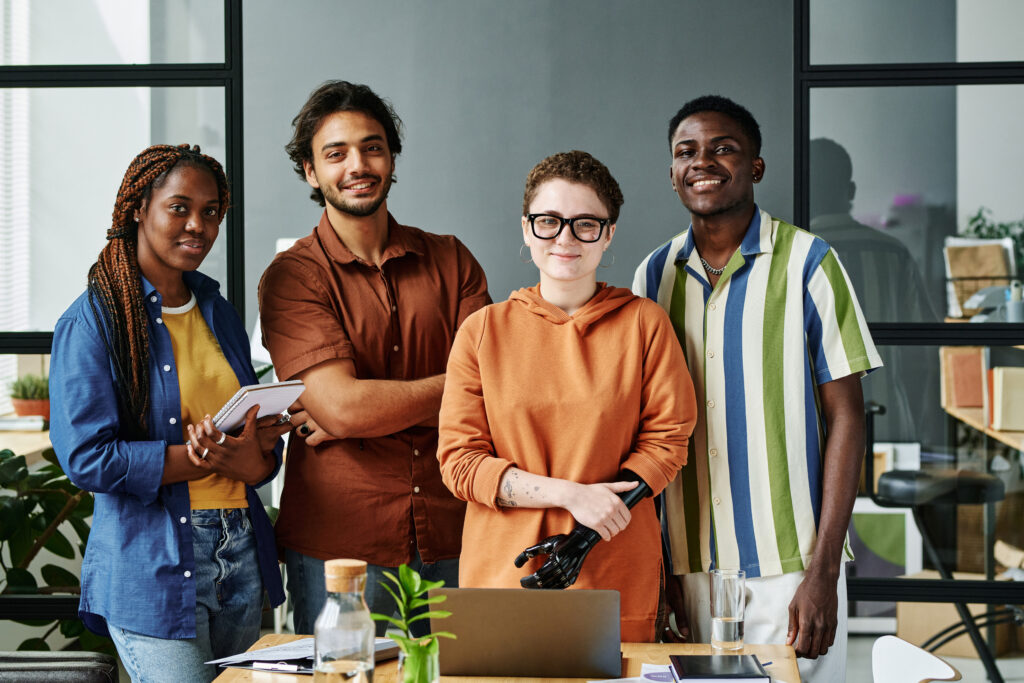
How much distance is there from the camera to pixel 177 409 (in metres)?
2.25

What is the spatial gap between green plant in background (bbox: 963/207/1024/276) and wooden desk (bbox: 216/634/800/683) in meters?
1.80

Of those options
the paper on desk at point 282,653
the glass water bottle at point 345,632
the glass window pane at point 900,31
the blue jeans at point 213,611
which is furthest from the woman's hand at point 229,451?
the glass window pane at point 900,31

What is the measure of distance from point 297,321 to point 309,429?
277 mm

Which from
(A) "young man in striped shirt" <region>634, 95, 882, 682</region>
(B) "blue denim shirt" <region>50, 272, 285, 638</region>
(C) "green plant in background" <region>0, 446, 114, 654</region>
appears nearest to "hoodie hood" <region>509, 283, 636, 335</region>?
(A) "young man in striped shirt" <region>634, 95, 882, 682</region>

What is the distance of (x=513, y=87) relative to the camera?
12.3 feet

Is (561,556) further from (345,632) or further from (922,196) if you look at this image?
(922,196)

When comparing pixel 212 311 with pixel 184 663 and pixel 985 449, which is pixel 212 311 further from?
pixel 985 449

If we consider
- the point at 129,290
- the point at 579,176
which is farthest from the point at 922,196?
the point at 129,290

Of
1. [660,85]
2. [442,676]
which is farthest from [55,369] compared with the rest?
[660,85]

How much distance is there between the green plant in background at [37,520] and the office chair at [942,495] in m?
2.58

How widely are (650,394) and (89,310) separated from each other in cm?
127

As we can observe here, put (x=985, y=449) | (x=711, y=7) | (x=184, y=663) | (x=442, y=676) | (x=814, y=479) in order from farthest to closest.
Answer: (x=711, y=7) → (x=985, y=449) → (x=814, y=479) → (x=184, y=663) → (x=442, y=676)

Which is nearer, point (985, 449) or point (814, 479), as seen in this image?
point (814, 479)

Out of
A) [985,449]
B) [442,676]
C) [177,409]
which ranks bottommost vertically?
[442,676]
